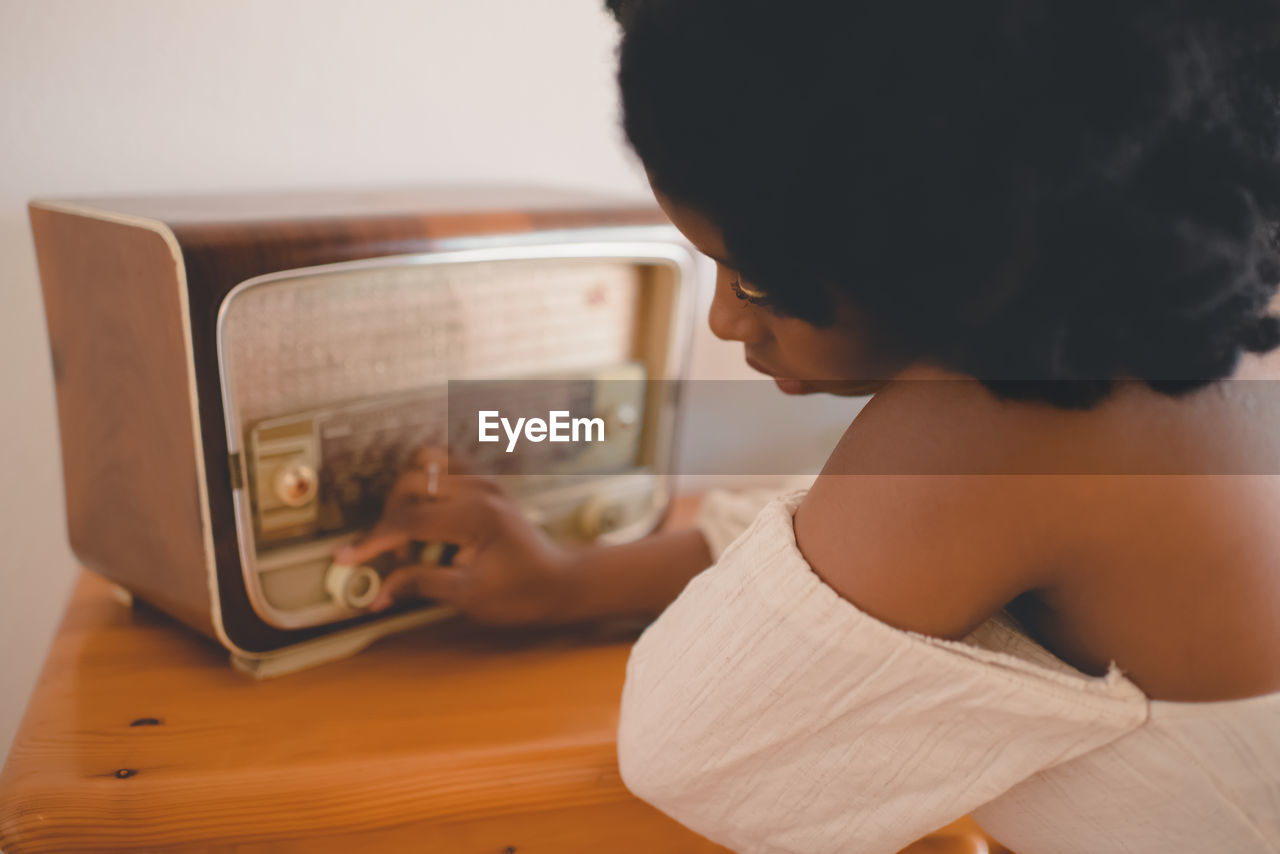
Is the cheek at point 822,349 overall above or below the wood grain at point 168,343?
above

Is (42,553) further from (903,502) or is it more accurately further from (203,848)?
(903,502)

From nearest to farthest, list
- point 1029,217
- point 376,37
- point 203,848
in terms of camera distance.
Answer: point 1029,217 < point 203,848 < point 376,37

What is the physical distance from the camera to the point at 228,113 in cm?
80

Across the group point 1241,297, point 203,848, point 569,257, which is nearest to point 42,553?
point 203,848

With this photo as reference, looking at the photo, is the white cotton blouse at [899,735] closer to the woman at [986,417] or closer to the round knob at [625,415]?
the woman at [986,417]

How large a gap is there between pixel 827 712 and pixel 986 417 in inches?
6.0

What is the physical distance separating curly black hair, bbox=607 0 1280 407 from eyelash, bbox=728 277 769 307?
2 cm

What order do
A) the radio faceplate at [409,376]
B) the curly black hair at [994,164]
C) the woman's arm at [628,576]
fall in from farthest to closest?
the woman's arm at [628,576] < the radio faceplate at [409,376] < the curly black hair at [994,164]

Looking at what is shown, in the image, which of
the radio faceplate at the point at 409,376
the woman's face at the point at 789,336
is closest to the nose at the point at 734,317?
the woman's face at the point at 789,336

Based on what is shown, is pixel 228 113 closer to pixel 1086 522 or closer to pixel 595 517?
pixel 595 517

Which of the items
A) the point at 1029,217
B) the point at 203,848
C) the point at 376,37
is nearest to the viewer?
the point at 1029,217

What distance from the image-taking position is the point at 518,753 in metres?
0.59

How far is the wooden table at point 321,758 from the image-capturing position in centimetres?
55

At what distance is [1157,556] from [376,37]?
700 mm
